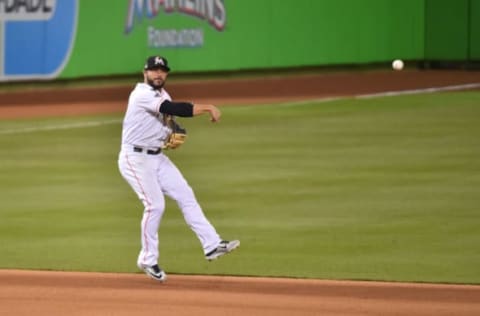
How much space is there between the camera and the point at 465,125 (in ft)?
76.5

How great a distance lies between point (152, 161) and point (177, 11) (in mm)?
21191

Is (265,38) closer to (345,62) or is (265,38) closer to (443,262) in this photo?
(345,62)

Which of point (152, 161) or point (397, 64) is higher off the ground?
point (152, 161)

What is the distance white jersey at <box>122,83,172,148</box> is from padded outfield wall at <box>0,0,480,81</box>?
17.8 m

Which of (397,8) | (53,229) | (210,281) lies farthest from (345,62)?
(210,281)

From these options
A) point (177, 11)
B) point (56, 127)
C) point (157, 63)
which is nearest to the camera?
point (157, 63)

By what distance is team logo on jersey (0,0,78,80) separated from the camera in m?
28.5

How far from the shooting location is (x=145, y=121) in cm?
1116

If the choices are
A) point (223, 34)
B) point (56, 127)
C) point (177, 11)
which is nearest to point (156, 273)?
point (56, 127)

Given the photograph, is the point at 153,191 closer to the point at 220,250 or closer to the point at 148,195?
the point at 148,195

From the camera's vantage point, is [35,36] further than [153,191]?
Yes

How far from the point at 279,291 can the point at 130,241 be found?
9.61 feet

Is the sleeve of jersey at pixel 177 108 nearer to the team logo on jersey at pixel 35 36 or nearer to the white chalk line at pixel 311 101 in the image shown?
the white chalk line at pixel 311 101

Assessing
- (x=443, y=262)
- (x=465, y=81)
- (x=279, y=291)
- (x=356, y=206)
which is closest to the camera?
(x=279, y=291)
